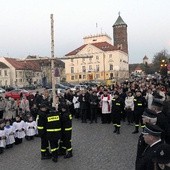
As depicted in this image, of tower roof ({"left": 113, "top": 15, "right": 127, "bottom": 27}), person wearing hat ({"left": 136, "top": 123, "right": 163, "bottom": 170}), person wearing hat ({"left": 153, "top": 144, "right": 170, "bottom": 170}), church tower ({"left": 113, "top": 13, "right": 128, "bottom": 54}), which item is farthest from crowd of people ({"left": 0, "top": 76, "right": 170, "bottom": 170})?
tower roof ({"left": 113, "top": 15, "right": 127, "bottom": 27})

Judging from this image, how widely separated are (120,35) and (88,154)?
106436mm

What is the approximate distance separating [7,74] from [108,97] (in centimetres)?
7639

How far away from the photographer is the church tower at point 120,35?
373 ft

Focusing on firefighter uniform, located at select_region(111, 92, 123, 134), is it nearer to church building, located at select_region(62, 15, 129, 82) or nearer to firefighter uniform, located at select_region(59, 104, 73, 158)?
firefighter uniform, located at select_region(59, 104, 73, 158)

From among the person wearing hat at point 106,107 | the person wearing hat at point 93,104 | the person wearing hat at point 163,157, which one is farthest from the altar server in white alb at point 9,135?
the person wearing hat at point 163,157

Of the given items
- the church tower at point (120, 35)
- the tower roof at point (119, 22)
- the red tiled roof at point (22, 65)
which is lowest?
the red tiled roof at point (22, 65)

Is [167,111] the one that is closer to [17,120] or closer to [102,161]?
[102,161]

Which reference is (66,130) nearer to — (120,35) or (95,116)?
(95,116)

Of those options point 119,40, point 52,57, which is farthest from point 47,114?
point 119,40

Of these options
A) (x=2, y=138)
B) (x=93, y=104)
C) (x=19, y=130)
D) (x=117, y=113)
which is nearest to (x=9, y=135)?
(x=2, y=138)

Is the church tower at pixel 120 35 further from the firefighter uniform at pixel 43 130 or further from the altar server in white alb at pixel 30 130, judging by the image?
→ the firefighter uniform at pixel 43 130

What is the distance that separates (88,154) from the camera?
1055 centimetres

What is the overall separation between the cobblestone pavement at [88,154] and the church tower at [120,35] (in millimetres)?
101422

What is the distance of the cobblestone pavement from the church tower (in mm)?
101422
